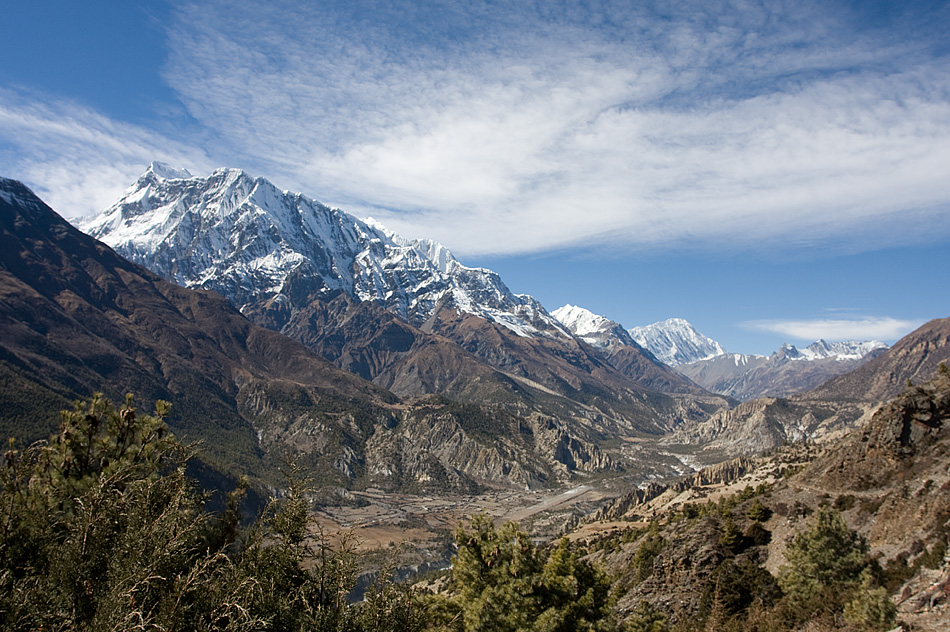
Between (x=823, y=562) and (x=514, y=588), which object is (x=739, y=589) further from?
(x=514, y=588)

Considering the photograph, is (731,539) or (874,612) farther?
(731,539)

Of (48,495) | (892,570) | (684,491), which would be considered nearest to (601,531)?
(684,491)

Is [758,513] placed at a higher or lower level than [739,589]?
higher

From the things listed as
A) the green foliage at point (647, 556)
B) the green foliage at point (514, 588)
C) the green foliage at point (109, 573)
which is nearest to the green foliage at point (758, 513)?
the green foliage at point (647, 556)

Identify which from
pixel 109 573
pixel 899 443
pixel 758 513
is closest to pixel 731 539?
pixel 758 513

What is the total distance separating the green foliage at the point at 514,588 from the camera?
69.8ft

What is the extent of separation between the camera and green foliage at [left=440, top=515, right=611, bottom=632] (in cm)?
2128

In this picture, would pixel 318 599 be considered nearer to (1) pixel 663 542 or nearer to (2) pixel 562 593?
(2) pixel 562 593

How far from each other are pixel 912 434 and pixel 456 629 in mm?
53826

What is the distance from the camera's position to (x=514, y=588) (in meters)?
21.6

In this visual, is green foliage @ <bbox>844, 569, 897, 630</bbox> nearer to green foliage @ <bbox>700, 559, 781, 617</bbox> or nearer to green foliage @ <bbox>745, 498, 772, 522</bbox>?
green foliage @ <bbox>700, 559, 781, 617</bbox>

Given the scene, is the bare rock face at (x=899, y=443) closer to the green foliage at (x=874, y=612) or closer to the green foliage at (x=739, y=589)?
the green foliage at (x=739, y=589)

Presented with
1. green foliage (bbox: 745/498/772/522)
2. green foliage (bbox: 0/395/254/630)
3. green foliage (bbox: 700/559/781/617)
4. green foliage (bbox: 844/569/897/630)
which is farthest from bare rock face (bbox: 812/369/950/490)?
green foliage (bbox: 0/395/254/630)

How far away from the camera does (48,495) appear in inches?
626
